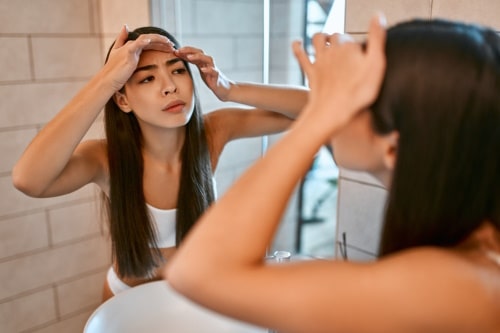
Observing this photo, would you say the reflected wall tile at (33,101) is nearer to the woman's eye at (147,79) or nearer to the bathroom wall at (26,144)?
the bathroom wall at (26,144)

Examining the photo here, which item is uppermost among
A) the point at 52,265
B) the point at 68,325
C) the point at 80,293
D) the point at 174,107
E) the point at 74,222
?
the point at 174,107

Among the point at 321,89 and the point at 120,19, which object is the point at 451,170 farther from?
the point at 120,19

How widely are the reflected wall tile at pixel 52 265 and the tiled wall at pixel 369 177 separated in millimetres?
975

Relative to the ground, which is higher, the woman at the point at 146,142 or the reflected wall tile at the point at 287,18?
the reflected wall tile at the point at 287,18

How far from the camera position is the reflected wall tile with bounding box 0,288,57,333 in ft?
4.85

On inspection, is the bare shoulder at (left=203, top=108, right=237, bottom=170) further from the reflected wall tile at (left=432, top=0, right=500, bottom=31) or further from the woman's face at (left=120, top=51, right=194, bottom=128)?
the reflected wall tile at (left=432, top=0, right=500, bottom=31)

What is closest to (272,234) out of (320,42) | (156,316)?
(320,42)

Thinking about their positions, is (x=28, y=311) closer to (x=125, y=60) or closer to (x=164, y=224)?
(x=164, y=224)

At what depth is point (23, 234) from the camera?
58.2 inches

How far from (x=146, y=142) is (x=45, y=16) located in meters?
0.65

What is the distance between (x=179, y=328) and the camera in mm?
899

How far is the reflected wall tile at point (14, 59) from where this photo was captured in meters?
1.37

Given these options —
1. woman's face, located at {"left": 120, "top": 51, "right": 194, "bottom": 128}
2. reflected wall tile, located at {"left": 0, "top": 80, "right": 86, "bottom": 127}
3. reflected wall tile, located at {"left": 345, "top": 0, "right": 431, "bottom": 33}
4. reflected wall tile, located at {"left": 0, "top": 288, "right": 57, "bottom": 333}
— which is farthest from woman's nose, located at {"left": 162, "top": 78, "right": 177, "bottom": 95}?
reflected wall tile, located at {"left": 0, "top": 288, "right": 57, "bottom": 333}

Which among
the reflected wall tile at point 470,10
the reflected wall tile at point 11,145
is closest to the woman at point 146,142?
the reflected wall tile at point 470,10
